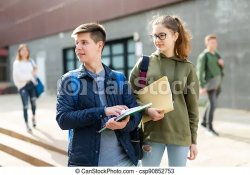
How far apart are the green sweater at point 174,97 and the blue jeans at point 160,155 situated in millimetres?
44

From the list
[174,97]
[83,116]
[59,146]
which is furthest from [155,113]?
[59,146]

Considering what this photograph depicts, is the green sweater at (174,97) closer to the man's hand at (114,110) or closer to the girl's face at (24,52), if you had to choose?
the man's hand at (114,110)

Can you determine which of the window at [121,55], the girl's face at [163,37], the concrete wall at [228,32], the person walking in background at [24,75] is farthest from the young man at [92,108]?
the window at [121,55]

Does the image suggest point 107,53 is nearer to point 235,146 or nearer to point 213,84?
point 213,84

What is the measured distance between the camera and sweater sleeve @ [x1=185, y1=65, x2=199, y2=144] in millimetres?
2410

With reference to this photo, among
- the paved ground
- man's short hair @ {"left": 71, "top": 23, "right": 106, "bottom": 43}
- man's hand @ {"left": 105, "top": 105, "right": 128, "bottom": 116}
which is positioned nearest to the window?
the paved ground

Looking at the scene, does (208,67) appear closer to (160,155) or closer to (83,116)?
(160,155)

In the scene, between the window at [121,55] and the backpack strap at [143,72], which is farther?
the window at [121,55]

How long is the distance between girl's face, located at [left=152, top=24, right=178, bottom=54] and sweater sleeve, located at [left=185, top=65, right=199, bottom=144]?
0.25 m

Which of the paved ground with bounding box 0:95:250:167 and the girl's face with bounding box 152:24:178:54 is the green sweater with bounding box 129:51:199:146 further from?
the paved ground with bounding box 0:95:250:167

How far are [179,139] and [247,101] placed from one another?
703cm

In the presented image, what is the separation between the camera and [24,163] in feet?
15.0

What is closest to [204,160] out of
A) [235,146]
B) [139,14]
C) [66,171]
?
[235,146]

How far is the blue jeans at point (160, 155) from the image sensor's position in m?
2.37
